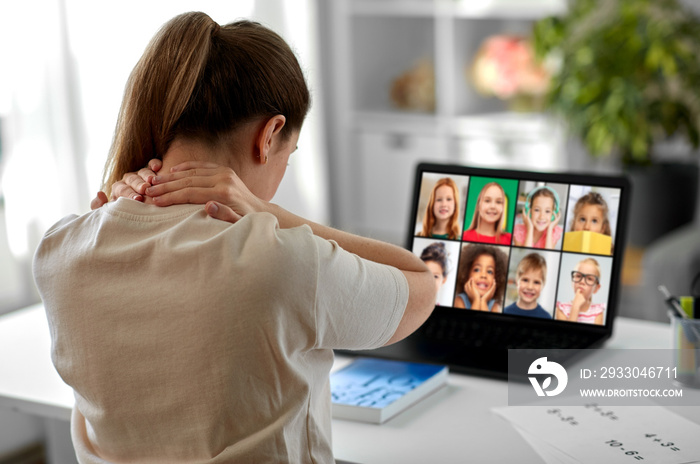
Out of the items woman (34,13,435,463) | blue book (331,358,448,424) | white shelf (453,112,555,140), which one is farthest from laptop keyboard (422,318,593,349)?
white shelf (453,112,555,140)

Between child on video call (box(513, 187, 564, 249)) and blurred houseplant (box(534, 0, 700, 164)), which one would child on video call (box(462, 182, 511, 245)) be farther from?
blurred houseplant (box(534, 0, 700, 164))

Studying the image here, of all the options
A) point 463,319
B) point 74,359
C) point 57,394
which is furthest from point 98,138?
point 74,359

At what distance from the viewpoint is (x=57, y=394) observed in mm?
1296

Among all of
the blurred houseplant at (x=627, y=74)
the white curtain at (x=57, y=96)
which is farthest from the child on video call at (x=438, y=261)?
the blurred houseplant at (x=627, y=74)

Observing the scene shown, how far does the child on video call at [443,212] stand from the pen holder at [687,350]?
377mm

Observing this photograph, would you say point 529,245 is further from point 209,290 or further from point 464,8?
point 464,8

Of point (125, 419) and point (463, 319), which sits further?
point (463, 319)

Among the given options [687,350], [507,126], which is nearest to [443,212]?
[687,350]

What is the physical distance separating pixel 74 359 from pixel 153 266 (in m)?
0.16

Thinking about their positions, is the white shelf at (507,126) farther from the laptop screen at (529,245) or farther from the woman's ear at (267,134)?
the woman's ear at (267,134)

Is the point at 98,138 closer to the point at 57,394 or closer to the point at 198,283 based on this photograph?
the point at 57,394

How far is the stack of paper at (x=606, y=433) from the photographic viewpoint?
1026 millimetres

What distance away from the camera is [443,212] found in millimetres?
1397

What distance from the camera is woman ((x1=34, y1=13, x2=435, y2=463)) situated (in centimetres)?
85
